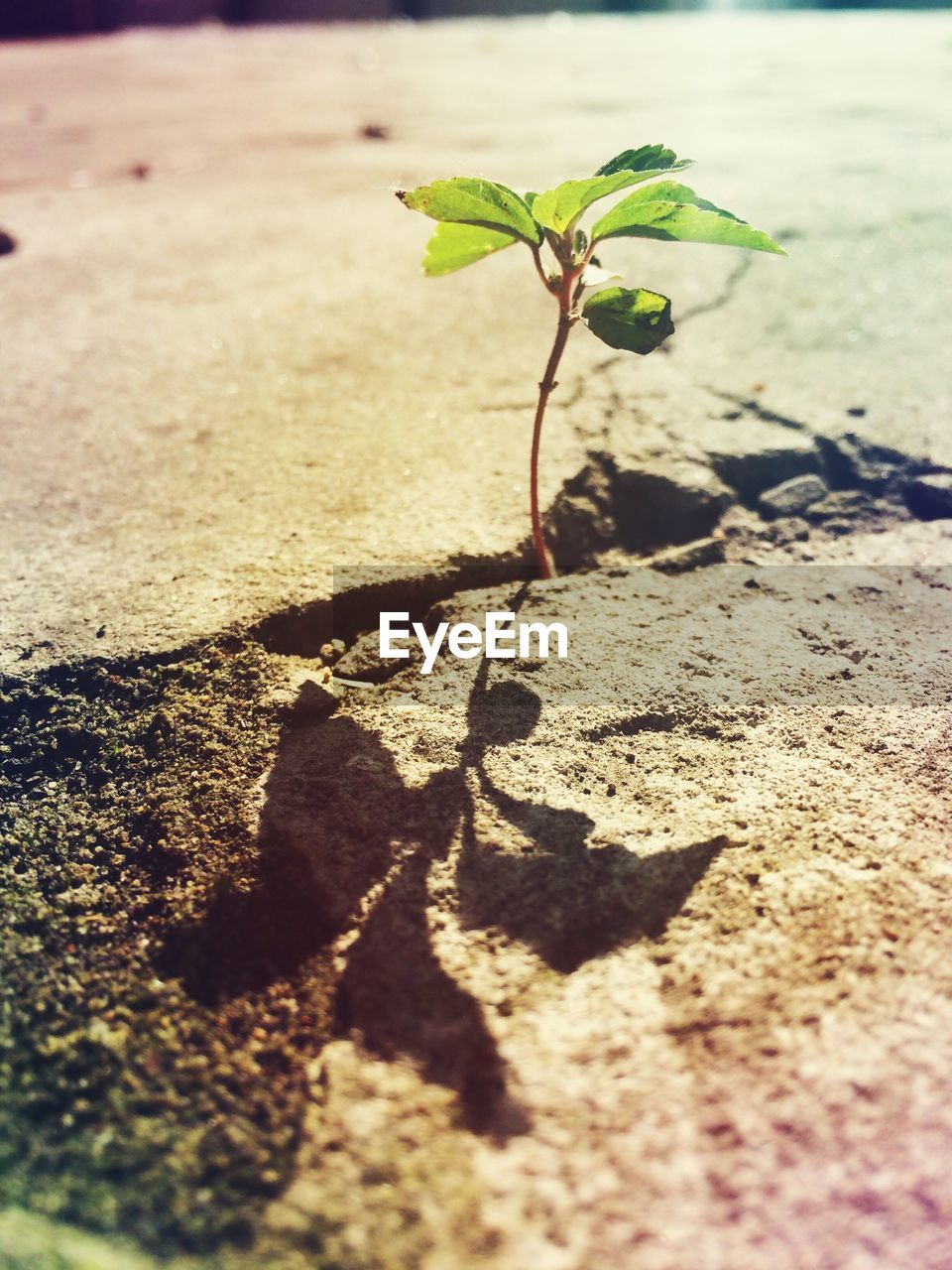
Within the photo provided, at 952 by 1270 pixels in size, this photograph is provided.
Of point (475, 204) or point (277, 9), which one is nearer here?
point (475, 204)

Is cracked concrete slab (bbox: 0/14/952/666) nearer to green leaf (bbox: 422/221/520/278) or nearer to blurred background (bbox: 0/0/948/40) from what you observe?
green leaf (bbox: 422/221/520/278)

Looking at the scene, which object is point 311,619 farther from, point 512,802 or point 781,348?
point 781,348

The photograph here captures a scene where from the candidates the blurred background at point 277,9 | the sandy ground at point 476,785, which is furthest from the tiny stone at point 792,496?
the blurred background at point 277,9

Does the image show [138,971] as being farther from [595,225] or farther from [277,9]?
[277,9]

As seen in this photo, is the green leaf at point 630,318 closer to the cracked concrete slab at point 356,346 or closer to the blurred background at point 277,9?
the cracked concrete slab at point 356,346

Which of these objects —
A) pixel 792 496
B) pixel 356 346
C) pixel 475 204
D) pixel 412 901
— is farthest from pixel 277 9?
pixel 412 901

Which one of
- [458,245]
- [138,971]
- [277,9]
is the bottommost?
[138,971]

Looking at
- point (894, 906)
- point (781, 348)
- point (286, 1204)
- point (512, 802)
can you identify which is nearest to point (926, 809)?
point (894, 906)

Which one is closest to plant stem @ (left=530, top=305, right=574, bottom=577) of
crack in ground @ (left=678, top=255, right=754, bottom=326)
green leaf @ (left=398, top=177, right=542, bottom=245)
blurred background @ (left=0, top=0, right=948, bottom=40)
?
green leaf @ (left=398, top=177, right=542, bottom=245)
